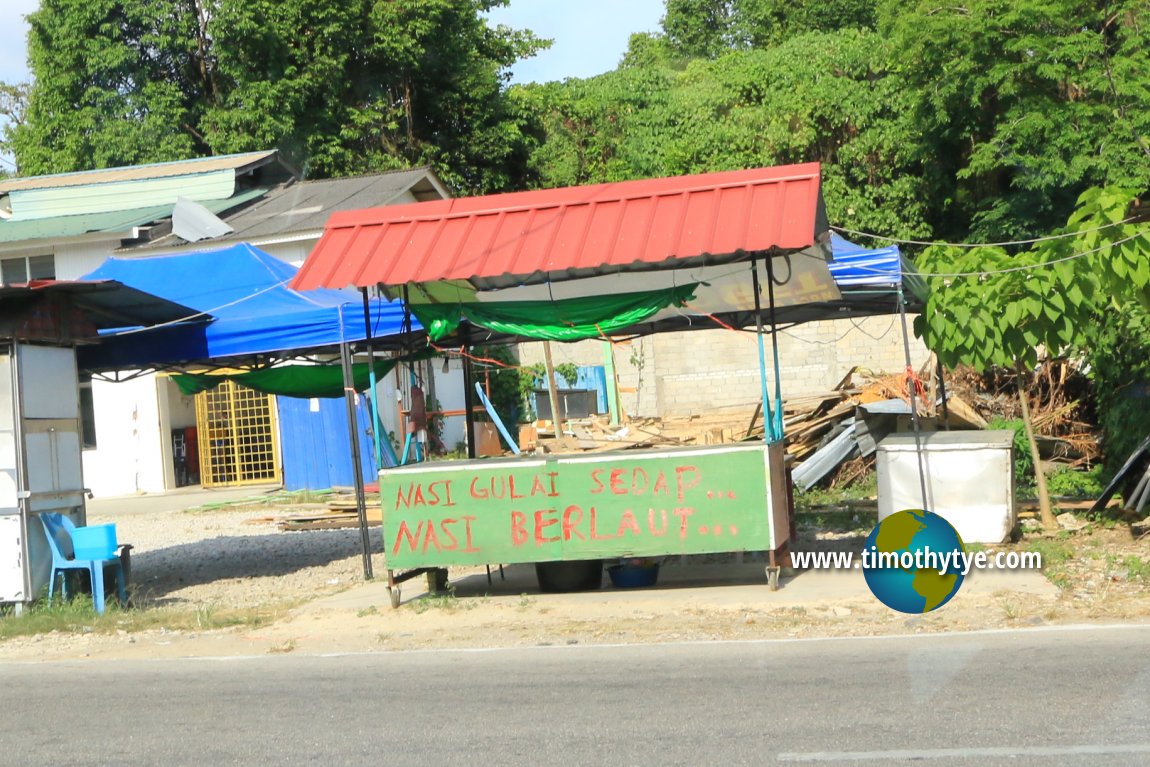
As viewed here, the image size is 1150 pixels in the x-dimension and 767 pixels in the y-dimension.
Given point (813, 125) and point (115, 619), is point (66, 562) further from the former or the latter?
point (813, 125)

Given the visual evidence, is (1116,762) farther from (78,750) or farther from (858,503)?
(858,503)

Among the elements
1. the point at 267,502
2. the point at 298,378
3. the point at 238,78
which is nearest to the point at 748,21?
the point at 238,78

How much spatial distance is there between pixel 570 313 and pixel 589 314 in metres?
0.22

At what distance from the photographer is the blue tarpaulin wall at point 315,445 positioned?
89.7 ft

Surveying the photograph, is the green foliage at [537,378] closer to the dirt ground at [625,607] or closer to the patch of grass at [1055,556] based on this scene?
the dirt ground at [625,607]

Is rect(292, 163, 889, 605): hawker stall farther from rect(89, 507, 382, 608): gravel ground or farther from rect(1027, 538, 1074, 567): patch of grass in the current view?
rect(89, 507, 382, 608): gravel ground

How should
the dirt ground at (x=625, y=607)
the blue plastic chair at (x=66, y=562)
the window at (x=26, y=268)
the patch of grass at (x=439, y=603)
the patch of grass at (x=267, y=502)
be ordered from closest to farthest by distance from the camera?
1. the dirt ground at (x=625, y=607)
2. the patch of grass at (x=439, y=603)
3. the blue plastic chair at (x=66, y=562)
4. the patch of grass at (x=267, y=502)
5. the window at (x=26, y=268)

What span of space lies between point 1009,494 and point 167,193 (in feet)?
76.1

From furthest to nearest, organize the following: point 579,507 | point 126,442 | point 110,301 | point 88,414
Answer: point 88,414 → point 126,442 → point 110,301 → point 579,507

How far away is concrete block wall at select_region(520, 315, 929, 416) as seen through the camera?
26.6 m

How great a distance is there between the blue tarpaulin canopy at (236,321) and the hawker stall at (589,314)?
5.71 feet

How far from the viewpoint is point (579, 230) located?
11492 mm

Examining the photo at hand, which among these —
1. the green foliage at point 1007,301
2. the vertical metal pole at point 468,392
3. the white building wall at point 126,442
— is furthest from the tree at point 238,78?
the green foliage at point 1007,301

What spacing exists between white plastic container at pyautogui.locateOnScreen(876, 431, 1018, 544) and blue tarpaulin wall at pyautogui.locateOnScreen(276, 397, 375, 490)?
16.2 meters
